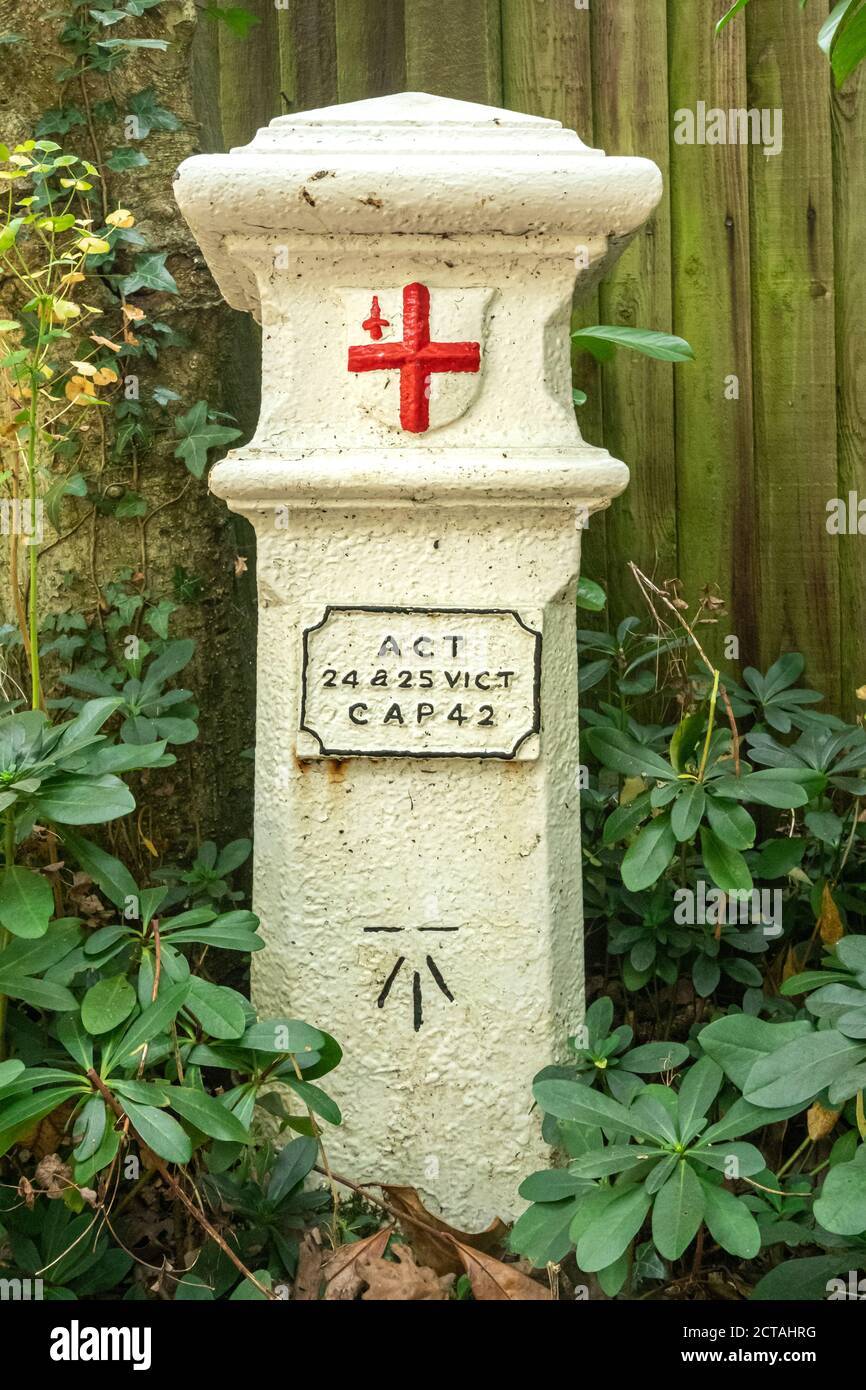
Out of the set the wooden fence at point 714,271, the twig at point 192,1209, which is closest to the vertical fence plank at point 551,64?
the wooden fence at point 714,271

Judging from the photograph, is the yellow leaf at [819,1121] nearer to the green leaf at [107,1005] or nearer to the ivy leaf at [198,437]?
the green leaf at [107,1005]

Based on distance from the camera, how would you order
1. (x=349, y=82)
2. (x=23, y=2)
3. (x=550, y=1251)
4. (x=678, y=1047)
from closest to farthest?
(x=550, y=1251) < (x=678, y=1047) < (x=23, y=2) < (x=349, y=82)

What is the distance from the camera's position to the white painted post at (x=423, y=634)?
6.60 feet

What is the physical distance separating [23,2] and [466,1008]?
7.00ft

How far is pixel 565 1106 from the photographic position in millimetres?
1779

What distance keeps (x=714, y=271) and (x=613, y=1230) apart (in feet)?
7.19

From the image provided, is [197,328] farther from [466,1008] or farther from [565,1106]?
[565,1106]

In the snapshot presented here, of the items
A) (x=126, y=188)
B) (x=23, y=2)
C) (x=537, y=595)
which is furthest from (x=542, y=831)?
(x=23, y=2)

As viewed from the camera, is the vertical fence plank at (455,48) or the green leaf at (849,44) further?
the vertical fence plank at (455,48)

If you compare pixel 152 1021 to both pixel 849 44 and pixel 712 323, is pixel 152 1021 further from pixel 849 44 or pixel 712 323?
pixel 712 323

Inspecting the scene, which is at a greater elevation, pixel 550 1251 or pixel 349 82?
pixel 349 82

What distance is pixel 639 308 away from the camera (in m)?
2.98

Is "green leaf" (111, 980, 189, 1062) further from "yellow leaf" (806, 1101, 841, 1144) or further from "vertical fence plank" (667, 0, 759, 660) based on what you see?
"vertical fence plank" (667, 0, 759, 660)

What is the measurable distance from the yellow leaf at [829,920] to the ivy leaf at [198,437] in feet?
4.73
